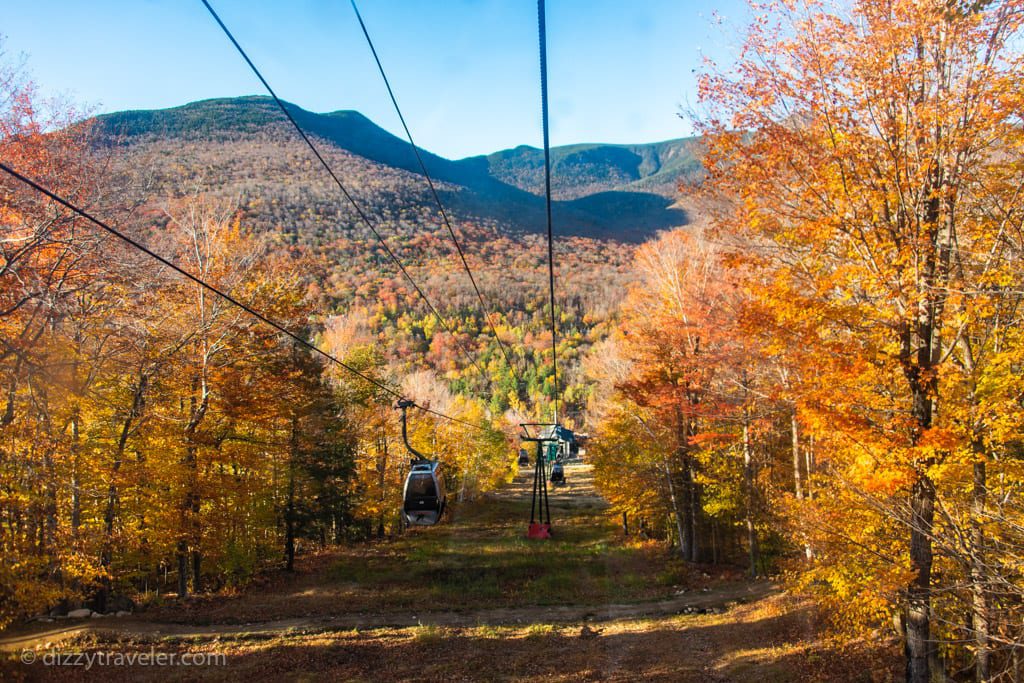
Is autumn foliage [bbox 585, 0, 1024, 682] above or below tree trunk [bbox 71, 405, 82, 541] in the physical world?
above

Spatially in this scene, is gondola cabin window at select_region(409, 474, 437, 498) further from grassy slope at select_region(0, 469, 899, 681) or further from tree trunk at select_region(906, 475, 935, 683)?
tree trunk at select_region(906, 475, 935, 683)

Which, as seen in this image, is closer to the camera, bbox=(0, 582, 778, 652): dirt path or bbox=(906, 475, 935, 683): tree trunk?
bbox=(906, 475, 935, 683): tree trunk

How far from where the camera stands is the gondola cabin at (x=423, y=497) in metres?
17.4

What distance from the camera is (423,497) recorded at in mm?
17500

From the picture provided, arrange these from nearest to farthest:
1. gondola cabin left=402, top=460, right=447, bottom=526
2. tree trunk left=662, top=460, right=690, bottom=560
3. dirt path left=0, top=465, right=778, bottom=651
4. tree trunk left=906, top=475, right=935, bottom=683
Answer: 1. tree trunk left=906, top=475, right=935, bottom=683
2. gondola cabin left=402, top=460, right=447, bottom=526
3. dirt path left=0, top=465, right=778, bottom=651
4. tree trunk left=662, top=460, right=690, bottom=560

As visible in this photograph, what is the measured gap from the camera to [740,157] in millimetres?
8859

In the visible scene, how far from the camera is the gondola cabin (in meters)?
17.4

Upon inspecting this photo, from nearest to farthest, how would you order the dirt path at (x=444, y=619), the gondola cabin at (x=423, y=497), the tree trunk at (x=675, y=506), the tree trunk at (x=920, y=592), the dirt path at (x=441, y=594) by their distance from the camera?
the tree trunk at (x=920, y=592), the gondola cabin at (x=423, y=497), the dirt path at (x=444, y=619), the dirt path at (x=441, y=594), the tree trunk at (x=675, y=506)

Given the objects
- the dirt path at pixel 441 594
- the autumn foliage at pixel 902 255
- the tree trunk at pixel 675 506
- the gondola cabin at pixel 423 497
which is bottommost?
the dirt path at pixel 441 594

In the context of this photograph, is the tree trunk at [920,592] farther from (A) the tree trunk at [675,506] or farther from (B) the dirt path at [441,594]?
(A) the tree trunk at [675,506]

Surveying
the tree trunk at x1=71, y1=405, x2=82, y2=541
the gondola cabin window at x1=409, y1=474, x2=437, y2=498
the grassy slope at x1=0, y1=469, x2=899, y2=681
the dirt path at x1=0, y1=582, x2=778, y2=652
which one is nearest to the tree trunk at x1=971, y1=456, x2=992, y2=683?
the grassy slope at x1=0, y1=469, x2=899, y2=681

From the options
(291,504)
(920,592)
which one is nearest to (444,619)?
(291,504)

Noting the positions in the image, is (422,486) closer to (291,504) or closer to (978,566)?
(978,566)

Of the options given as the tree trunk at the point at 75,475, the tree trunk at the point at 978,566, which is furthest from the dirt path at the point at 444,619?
the tree trunk at the point at 978,566
